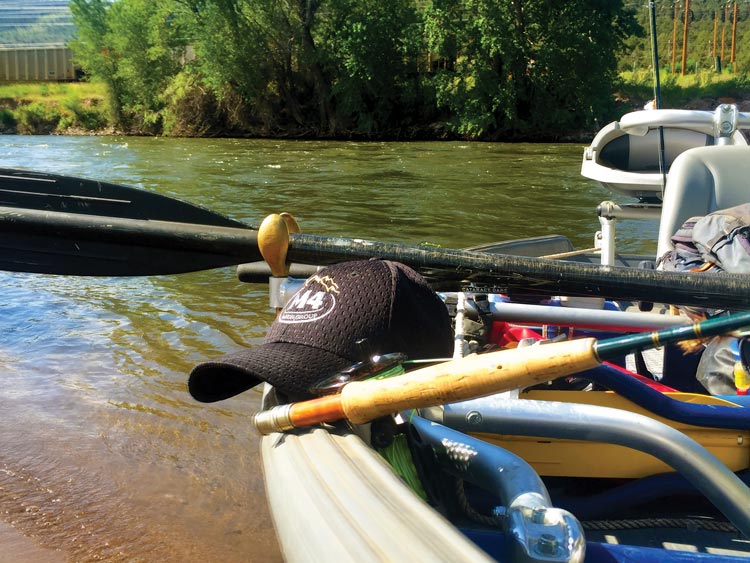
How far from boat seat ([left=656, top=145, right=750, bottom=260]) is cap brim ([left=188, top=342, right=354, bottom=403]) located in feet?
7.97

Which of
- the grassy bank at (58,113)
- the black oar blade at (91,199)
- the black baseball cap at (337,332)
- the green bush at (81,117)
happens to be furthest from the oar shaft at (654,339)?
the green bush at (81,117)

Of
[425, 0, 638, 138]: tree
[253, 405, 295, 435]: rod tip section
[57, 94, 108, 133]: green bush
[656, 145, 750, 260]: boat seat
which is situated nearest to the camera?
[253, 405, 295, 435]: rod tip section

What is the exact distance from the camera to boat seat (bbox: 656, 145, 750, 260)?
3607 millimetres

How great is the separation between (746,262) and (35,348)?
13.2 feet

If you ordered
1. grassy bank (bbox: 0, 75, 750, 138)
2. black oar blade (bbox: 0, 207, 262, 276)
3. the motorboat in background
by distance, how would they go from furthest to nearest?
grassy bank (bbox: 0, 75, 750, 138)
the motorboat in background
black oar blade (bbox: 0, 207, 262, 276)

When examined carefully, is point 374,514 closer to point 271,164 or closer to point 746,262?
point 746,262

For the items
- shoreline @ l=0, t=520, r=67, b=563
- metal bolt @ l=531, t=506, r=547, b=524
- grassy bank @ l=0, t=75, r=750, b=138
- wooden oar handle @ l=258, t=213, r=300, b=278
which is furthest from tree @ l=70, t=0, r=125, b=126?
metal bolt @ l=531, t=506, r=547, b=524

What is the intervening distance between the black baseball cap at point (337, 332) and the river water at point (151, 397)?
1246 mm

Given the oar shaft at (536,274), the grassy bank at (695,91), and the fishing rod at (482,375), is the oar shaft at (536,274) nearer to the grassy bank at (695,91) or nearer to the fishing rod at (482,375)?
the fishing rod at (482,375)

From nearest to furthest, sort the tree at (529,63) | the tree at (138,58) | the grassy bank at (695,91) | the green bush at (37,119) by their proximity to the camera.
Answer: the tree at (529,63) → the grassy bank at (695,91) → the tree at (138,58) → the green bush at (37,119)

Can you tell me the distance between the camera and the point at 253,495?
122 inches

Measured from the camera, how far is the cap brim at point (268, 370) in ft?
5.27

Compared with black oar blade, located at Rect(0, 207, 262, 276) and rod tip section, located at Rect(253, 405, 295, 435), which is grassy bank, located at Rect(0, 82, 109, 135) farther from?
rod tip section, located at Rect(253, 405, 295, 435)

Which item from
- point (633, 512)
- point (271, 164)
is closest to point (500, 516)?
point (633, 512)
